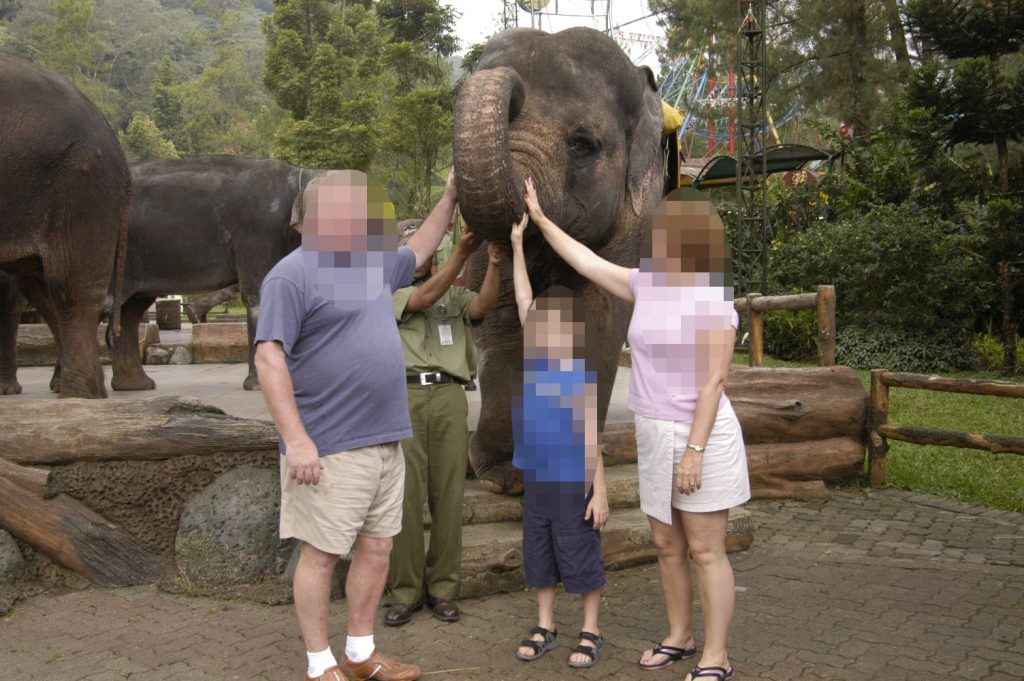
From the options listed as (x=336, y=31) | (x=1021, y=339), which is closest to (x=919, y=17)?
(x=1021, y=339)

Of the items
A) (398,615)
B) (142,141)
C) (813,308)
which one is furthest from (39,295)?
(142,141)

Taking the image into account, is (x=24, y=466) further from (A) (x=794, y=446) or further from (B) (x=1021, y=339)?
(B) (x=1021, y=339)

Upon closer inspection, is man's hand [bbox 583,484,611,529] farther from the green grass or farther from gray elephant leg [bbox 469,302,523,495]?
the green grass

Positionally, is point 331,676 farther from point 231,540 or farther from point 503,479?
point 503,479

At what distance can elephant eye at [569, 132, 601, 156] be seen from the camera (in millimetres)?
4672

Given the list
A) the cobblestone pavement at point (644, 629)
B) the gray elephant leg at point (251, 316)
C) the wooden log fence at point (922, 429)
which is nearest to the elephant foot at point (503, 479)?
the cobblestone pavement at point (644, 629)

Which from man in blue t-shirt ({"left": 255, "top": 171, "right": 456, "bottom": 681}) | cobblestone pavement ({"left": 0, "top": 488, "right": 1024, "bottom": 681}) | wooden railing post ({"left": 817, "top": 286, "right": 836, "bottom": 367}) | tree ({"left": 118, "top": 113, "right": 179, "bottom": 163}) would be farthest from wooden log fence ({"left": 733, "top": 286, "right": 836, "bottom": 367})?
tree ({"left": 118, "top": 113, "right": 179, "bottom": 163})

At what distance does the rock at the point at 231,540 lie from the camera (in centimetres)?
483

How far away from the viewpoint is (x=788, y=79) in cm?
2469

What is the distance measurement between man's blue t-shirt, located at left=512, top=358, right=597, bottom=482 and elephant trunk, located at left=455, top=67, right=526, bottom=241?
0.61 metres

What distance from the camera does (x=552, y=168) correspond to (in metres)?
4.46

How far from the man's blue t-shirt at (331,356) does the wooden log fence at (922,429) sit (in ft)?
15.0

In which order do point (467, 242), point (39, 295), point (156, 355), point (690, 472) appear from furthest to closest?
point (156, 355) → point (39, 295) → point (467, 242) → point (690, 472)

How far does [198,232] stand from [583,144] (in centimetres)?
386
